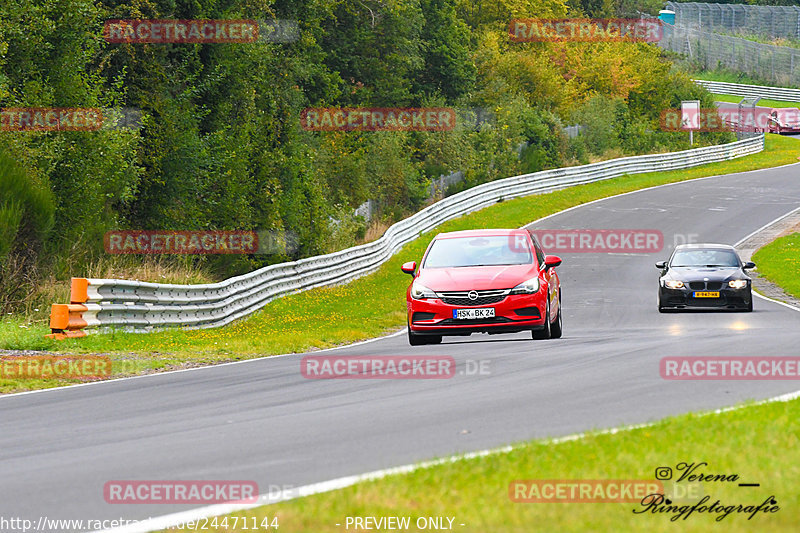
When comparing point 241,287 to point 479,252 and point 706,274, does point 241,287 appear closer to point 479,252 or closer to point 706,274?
point 479,252

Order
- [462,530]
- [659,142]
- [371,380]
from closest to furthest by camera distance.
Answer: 1. [462,530]
2. [371,380]
3. [659,142]

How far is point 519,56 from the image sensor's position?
71.5 m

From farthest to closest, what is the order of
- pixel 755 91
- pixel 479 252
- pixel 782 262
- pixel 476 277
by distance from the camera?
pixel 755 91 → pixel 782 262 → pixel 479 252 → pixel 476 277

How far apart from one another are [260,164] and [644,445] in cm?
2869

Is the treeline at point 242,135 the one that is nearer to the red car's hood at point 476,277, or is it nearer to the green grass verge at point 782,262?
the red car's hood at point 476,277

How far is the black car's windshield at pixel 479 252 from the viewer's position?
17781 millimetres

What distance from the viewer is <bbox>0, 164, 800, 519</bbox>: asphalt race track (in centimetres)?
754

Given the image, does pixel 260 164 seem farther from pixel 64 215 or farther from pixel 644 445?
pixel 644 445

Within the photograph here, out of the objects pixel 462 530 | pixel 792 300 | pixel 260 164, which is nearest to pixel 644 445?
pixel 462 530

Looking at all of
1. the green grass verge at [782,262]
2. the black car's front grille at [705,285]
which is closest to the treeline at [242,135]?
the black car's front grille at [705,285]

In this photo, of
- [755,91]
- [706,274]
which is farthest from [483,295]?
[755,91]

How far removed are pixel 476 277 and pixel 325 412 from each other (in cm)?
728

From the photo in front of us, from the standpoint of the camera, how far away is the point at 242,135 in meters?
33.6

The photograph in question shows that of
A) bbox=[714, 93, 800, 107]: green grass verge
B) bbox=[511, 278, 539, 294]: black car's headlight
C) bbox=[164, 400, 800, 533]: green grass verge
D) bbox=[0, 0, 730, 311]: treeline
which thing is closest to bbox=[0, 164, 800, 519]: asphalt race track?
bbox=[164, 400, 800, 533]: green grass verge
